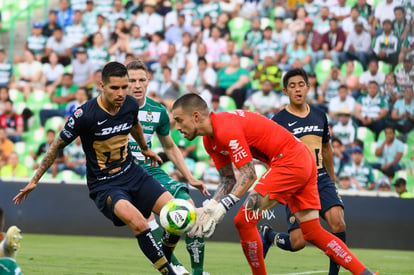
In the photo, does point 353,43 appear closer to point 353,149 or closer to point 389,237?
point 353,149

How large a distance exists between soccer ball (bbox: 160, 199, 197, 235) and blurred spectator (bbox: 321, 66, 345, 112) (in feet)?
33.1

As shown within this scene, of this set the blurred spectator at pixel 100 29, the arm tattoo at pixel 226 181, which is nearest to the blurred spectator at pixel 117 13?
the blurred spectator at pixel 100 29

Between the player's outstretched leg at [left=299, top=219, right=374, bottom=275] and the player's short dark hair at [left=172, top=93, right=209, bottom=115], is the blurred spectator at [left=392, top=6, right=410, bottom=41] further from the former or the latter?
the player's short dark hair at [left=172, top=93, right=209, bottom=115]

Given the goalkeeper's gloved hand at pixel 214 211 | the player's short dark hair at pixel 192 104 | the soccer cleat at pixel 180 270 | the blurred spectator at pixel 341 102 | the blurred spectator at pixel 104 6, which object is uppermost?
the blurred spectator at pixel 104 6

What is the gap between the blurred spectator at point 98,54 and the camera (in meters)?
20.1

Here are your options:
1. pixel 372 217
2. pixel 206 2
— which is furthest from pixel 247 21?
pixel 372 217

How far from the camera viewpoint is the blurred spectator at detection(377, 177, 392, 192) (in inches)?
632

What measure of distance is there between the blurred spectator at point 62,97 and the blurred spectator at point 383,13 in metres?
7.21

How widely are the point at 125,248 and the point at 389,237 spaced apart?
16.8ft

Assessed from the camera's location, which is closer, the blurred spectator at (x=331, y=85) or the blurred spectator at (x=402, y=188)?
the blurred spectator at (x=402, y=188)

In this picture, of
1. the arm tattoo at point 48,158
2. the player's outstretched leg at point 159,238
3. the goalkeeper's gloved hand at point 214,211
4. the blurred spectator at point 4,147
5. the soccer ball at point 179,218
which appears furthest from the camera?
the blurred spectator at point 4,147

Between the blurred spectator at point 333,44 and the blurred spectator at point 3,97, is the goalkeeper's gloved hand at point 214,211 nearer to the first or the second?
the blurred spectator at point 333,44

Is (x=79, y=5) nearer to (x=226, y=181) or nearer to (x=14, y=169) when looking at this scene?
(x=14, y=169)

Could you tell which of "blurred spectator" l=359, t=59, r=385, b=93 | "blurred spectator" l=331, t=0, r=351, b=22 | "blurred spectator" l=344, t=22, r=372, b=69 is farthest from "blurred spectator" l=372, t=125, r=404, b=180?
"blurred spectator" l=331, t=0, r=351, b=22
